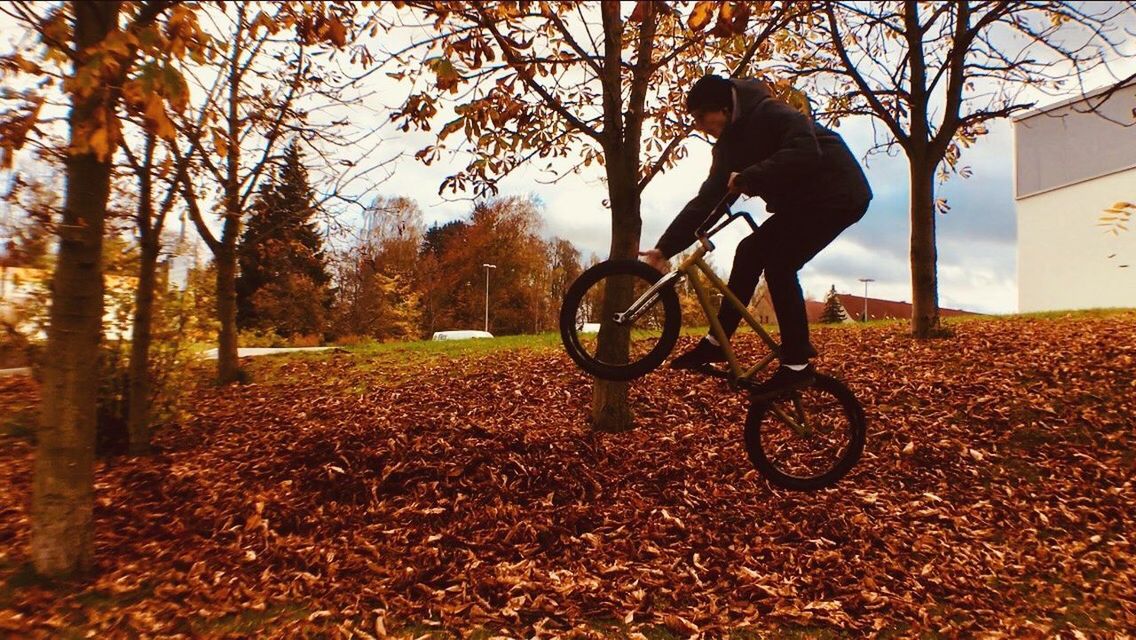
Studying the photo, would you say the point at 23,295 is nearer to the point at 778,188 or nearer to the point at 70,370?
the point at 70,370

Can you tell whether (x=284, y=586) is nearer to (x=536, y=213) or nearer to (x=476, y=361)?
(x=476, y=361)

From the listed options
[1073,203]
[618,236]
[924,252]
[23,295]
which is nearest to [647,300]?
[618,236]

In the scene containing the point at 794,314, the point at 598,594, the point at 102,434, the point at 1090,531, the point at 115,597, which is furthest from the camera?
the point at 102,434

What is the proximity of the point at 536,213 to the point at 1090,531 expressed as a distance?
31.2 metres

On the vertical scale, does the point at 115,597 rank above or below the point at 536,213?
below

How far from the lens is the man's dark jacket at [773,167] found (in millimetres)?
3979

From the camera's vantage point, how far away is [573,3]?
6652mm

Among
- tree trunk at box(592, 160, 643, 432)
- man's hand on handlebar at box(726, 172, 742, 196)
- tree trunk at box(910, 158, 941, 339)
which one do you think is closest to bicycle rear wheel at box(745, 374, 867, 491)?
man's hand on handlebar at box(726, 172, 742, 196)

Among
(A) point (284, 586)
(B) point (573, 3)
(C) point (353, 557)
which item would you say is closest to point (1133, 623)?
(C) point (353, 557)

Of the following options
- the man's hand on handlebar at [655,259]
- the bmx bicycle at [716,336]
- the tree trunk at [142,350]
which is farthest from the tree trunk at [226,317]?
the man's hand on handlebar at [655,259]

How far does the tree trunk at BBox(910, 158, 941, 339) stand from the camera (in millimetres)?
11117

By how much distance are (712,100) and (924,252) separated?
847cm

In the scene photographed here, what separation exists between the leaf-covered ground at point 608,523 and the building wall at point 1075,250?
17272 mm

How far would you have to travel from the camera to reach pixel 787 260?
169 inches
